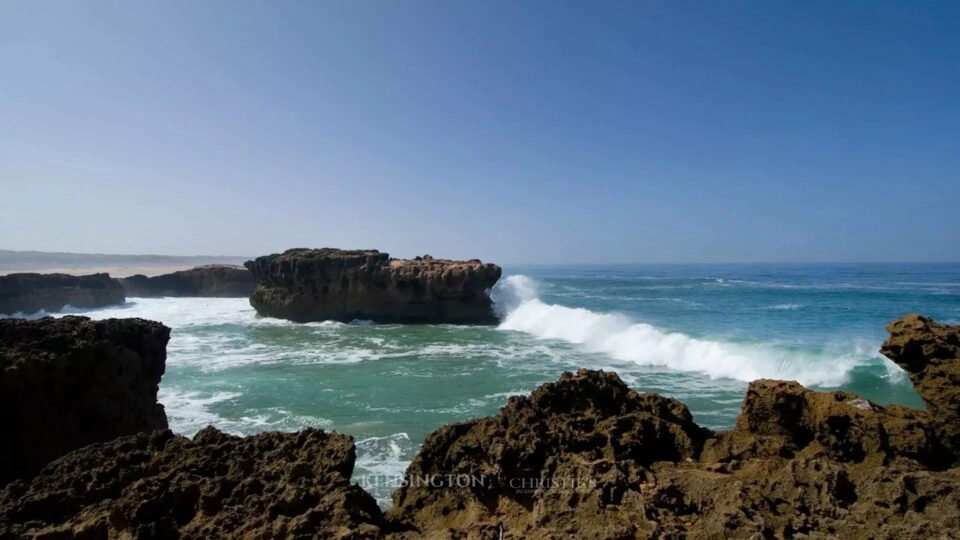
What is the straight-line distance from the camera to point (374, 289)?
97.1ft

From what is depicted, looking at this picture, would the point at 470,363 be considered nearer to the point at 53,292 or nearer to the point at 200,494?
the point at 200,494

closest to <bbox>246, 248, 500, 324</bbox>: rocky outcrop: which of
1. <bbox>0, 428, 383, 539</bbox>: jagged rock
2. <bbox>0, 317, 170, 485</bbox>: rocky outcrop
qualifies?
<bbox>0, 317, 170, 485</bbox>: rocky outcrop

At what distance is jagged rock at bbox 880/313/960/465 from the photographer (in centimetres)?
399

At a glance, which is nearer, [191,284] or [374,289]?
[374,289]

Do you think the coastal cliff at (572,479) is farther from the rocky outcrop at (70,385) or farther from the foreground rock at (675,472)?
the rocky outcrop at (70,385)

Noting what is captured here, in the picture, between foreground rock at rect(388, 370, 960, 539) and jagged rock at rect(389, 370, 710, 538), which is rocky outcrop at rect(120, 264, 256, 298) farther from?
foreground rock at rect(388, 370, 960, 539)

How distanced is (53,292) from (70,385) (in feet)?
124

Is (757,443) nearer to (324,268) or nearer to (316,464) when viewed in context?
(316,464)

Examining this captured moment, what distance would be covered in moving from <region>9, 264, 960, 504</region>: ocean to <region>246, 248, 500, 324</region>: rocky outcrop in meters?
1.46

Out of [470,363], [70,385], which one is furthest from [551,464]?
[470,363]

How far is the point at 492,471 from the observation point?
3721mm

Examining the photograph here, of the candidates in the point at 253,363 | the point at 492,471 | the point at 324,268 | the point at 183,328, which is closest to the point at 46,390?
the point at 492,471

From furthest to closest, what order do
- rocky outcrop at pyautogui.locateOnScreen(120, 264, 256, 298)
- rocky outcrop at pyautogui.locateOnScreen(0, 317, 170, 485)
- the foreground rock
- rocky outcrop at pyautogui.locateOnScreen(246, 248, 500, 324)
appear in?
1. rocky outcrop at pyautogui.locateOnScreen(120, 264, 256, 298)
2. rocky outcrop at pyautogui.locateOnScreen(246, 248, 500, 324)
3. rocky outcrop at pyautogui.locateOnScreen(0, 317, 170, 485)
4. the foreground rock

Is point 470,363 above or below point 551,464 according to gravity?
below
